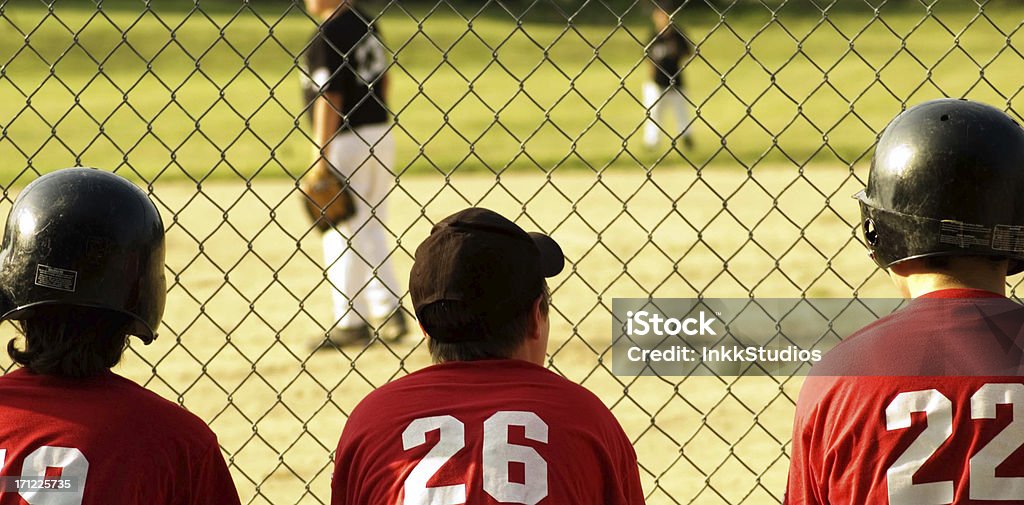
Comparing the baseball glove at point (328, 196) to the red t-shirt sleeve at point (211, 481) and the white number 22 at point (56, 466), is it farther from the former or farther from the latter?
the white number 22 at point (56, 466)

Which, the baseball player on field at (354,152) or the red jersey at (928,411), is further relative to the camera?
the baseball player on field at (354,152)

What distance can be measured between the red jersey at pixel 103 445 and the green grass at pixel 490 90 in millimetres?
1551

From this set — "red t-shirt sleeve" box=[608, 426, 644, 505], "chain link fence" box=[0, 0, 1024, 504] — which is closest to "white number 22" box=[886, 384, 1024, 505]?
"red t-shirt sleeve" box=[608, 426, 644, 505]

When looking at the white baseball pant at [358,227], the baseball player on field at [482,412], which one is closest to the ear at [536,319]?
the baseball player on field at [482,412]

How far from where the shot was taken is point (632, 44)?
3341cm

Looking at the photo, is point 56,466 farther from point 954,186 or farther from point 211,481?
point 954,186

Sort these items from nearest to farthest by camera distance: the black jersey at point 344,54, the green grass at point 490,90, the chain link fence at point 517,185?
1. the chain link fence at point 517,185
2. the black jersey at point 344,54
3. the green grass at point 490,90

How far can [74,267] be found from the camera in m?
2.45

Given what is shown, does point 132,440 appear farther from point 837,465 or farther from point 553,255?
point 837,465

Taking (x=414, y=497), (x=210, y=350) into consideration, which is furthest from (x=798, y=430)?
(x=210, y=350)

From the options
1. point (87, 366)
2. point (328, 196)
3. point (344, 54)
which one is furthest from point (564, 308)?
point (87, 366)

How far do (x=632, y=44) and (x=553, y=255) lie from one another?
31338 millimetres

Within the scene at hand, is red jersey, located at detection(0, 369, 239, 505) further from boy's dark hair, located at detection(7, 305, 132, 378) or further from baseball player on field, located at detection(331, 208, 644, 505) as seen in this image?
baseball player on field, located at detection(331, 208, 644, 505)

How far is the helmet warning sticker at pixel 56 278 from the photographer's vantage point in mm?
→ 2438
